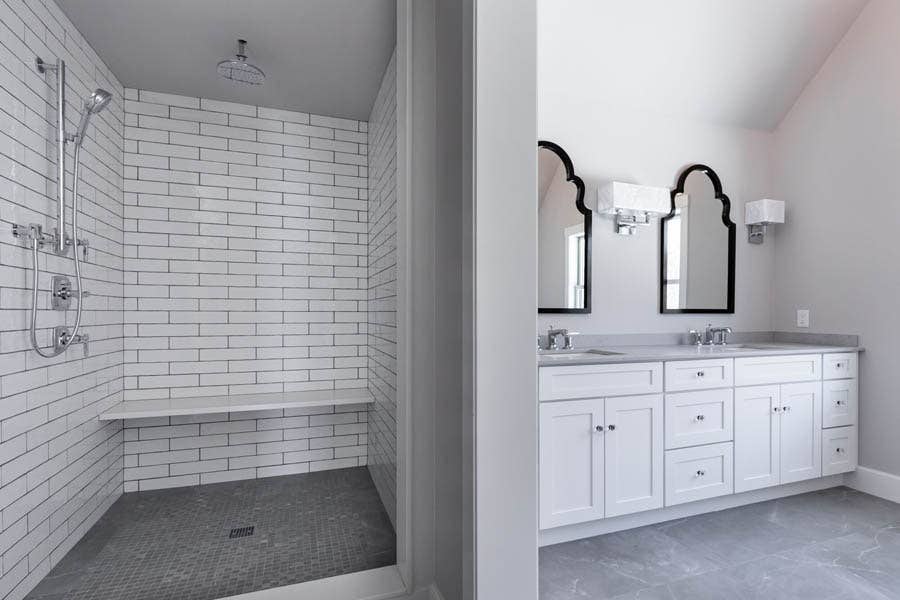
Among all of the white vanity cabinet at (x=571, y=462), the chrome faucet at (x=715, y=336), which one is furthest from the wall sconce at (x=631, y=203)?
the white vanity cabinet at (x=571, y=462)

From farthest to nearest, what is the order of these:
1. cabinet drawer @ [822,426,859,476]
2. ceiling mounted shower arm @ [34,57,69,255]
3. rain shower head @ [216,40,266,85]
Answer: cabinet drawer @ [822,426,859,476]
rain shower head @ [216,40,266,85]
ceiling mounted shower arm @ [34,57,69,255]

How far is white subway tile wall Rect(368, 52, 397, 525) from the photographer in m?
2.29

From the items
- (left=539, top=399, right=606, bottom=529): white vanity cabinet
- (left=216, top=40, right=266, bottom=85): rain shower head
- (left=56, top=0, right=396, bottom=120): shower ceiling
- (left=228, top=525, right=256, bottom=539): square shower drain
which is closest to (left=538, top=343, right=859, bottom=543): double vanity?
(left=539, top=399, right=606, bottom=529): white vanity cabinet

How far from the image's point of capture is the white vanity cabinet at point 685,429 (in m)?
2.28

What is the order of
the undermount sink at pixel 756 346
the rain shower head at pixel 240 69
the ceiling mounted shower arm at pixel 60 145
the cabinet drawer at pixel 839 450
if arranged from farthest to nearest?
the undermount sink at pixel 756 346, the cabinet drawer at pixel 839 450, the rain shower head at pixel 240 69, the ceiling mounted shower arm at pixel 60 145

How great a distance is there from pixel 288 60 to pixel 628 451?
8.86 ft

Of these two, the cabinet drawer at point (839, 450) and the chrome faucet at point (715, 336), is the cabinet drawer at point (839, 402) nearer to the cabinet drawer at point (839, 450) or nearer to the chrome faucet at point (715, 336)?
the cabinet drawer at point (839, 450)

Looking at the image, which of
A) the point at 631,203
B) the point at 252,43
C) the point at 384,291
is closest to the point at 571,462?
the point at 384,291

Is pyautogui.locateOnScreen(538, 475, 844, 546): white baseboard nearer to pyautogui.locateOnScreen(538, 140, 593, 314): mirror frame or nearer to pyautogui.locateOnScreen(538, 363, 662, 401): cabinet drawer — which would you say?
pyautogui.locateOnScreen(538, 363, 662, 401): cabinet drawer

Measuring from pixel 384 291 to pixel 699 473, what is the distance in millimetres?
1979

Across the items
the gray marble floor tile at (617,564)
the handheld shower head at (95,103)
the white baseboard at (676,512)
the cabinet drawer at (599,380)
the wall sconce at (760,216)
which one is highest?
the handheld shower head at (95,103)

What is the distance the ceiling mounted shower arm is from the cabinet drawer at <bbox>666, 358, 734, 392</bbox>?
2939mm

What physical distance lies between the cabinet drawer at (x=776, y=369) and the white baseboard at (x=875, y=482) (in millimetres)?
687

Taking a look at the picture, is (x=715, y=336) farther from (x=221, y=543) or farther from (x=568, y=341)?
(x=221, y=543)
